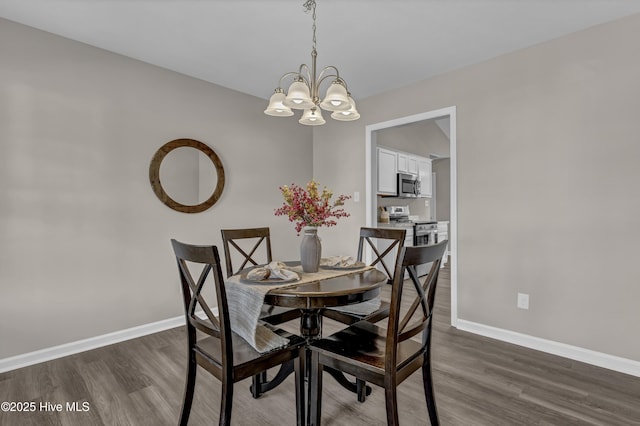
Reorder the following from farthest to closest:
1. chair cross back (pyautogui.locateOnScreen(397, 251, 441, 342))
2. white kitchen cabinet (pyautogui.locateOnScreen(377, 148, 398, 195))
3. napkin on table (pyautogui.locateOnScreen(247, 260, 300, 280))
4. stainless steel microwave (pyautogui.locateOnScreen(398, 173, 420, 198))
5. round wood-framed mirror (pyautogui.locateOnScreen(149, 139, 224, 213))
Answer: stainless steel microwave (pyautogui.locateOnScreen(398, 173, 420, 198)) < white kitchen cabinet (pyautogui.locateOnScreen(377, 148, 398, 195)) < round wood-framed mirror (pyautogui.locateOnScreen(149, 139, 224, 213)) < napkin on table (pyautogui.locateOnScreen(247, 260, 300, 280)) < chair cross back (pyautogui.locateOnScreen(397, 251, 441, 342))

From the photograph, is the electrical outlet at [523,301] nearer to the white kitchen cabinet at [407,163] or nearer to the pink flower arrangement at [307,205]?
the pink flower arrangement at [307,205]

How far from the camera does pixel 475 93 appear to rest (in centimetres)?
305

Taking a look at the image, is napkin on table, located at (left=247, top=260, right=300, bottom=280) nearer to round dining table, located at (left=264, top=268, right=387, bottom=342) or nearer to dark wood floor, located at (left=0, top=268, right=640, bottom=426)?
Answer: round dining table, located at (left=264, top=268, right=387, bottom=342)

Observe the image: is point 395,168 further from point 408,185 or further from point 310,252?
point 310,252

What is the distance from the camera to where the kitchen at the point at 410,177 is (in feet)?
16.8

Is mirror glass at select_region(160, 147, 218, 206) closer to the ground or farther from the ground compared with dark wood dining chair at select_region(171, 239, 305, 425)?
farther from the ground

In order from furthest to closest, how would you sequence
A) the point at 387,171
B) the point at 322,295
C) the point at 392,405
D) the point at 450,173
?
the point at 387,171 → the point at 450,173 → the point at 322,295 → the point at 392,405

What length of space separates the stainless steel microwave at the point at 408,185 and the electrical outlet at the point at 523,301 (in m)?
2.76

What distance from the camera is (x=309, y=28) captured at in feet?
8.06

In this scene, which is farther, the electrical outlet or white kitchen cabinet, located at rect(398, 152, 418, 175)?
white kitchen cabinet, located at rect(398, 152, 418, 175)

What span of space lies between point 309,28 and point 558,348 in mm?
3162

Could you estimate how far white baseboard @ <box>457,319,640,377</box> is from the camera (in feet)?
7.56

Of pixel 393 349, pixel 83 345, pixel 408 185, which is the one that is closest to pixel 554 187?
pixel 393 349

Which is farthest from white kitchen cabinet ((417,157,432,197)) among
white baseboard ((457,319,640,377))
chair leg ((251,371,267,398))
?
chair leg ((251,371,267,398))
